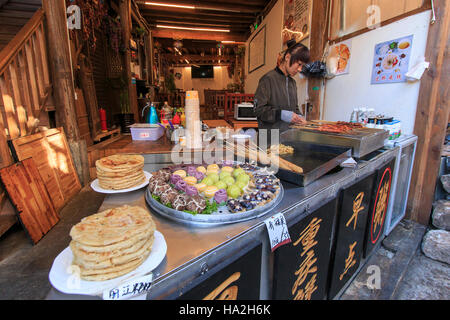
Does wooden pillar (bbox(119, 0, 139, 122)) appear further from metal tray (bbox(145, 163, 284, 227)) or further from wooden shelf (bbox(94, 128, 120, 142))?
metal tray (bbox(145, 163, 284, 227))

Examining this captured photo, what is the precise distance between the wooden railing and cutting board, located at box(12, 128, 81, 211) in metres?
0.19

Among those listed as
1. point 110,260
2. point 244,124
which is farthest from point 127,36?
point 110,260

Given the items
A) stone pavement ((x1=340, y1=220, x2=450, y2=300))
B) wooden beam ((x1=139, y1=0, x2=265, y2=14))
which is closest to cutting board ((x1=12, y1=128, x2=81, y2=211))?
stone pavement ((x1=340, y1=220, x2=450, y2=300))

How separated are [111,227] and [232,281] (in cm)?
54

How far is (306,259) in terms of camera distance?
4.69 ft

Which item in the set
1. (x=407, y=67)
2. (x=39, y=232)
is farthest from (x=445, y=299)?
(x=39, y=232)

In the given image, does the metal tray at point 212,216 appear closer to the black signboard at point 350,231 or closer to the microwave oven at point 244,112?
the black signboard at point 350,231

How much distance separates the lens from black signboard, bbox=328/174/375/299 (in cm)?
170

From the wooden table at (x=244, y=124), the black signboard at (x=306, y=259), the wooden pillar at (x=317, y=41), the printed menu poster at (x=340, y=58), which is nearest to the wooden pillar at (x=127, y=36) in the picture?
the wooden table at (x=244, y=124)

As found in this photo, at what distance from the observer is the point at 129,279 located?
2.24 feet

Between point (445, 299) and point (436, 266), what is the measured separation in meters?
0.52

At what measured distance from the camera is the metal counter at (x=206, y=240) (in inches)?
30.5

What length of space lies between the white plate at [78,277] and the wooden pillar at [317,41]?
14.0 ft

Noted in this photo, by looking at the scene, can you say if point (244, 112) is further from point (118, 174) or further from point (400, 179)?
point (118, 174)
